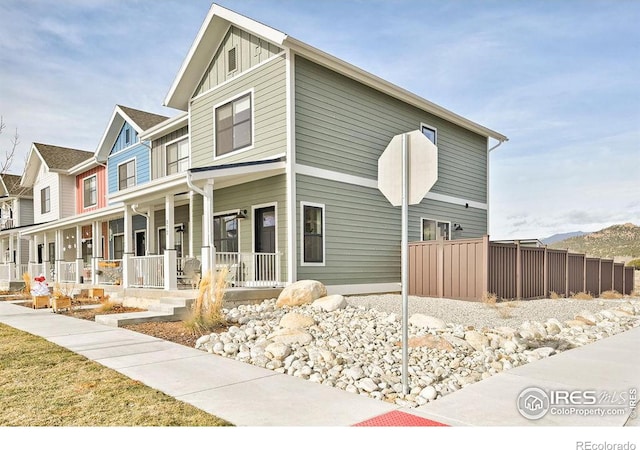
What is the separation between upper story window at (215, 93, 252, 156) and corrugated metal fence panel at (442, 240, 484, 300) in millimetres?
6127

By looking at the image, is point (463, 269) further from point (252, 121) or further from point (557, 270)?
point (252, 121)

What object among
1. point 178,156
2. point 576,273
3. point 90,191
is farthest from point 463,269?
point 90,191

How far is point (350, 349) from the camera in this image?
655cm

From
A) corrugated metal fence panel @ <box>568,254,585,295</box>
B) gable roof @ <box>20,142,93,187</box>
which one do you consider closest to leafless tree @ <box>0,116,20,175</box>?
gable roof @ <box>20,142,93,187</box>

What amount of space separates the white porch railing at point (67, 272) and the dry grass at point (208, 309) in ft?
38.2

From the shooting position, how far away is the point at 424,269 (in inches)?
504

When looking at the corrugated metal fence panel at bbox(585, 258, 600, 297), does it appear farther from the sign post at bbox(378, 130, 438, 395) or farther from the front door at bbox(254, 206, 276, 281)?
the sign post at bbox(378, 130, 438, 395)

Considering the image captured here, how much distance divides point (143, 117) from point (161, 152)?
9.75ft

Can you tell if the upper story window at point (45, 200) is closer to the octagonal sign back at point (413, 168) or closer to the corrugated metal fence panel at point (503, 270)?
the corrugated metal fence panel at point (503, 270)

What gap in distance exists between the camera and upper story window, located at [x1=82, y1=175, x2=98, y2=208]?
22.4m

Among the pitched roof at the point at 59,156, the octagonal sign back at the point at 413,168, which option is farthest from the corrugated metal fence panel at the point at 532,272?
the pitched roof at the point at 59,156

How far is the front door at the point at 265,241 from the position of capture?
456 inches

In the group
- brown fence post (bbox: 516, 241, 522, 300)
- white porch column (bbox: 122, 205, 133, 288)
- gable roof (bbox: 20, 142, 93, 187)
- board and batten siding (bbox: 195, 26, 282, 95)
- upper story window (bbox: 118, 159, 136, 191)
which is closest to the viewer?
board and batten siding (bbox: 195, 26, 282, 95)
